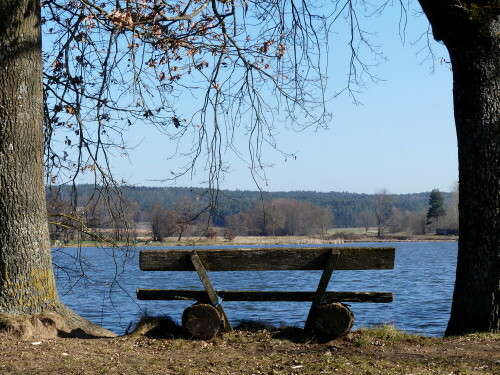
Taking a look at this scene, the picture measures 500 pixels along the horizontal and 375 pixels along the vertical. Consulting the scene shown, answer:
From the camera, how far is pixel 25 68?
8.94 meters

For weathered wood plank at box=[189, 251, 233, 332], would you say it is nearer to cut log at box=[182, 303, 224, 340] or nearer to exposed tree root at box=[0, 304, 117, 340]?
cut log at box=[182, 303, 224, 340]

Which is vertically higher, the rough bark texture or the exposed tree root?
the rough bark texture

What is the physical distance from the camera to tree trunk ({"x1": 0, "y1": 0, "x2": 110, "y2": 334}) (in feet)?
28.4

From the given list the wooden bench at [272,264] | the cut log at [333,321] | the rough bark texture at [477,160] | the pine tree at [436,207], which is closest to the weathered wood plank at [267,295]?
the wooden bench at [272,264]

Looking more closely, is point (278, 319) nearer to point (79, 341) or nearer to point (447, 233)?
point (79, 341)

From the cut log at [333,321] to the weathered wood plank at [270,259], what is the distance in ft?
1.70

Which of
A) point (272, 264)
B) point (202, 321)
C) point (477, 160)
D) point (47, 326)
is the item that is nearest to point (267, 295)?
point (272, 264)

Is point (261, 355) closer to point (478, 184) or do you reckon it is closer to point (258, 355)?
point (258, 355)

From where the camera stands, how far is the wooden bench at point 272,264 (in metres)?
8.26

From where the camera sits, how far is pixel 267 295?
8.46 metres

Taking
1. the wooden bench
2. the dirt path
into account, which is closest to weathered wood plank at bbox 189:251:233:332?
the wooden bench

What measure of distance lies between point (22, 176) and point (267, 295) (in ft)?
11.3

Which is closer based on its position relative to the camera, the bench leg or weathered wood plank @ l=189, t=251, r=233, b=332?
the bench leg

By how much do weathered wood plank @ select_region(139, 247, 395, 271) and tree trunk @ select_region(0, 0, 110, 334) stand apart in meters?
1.41
